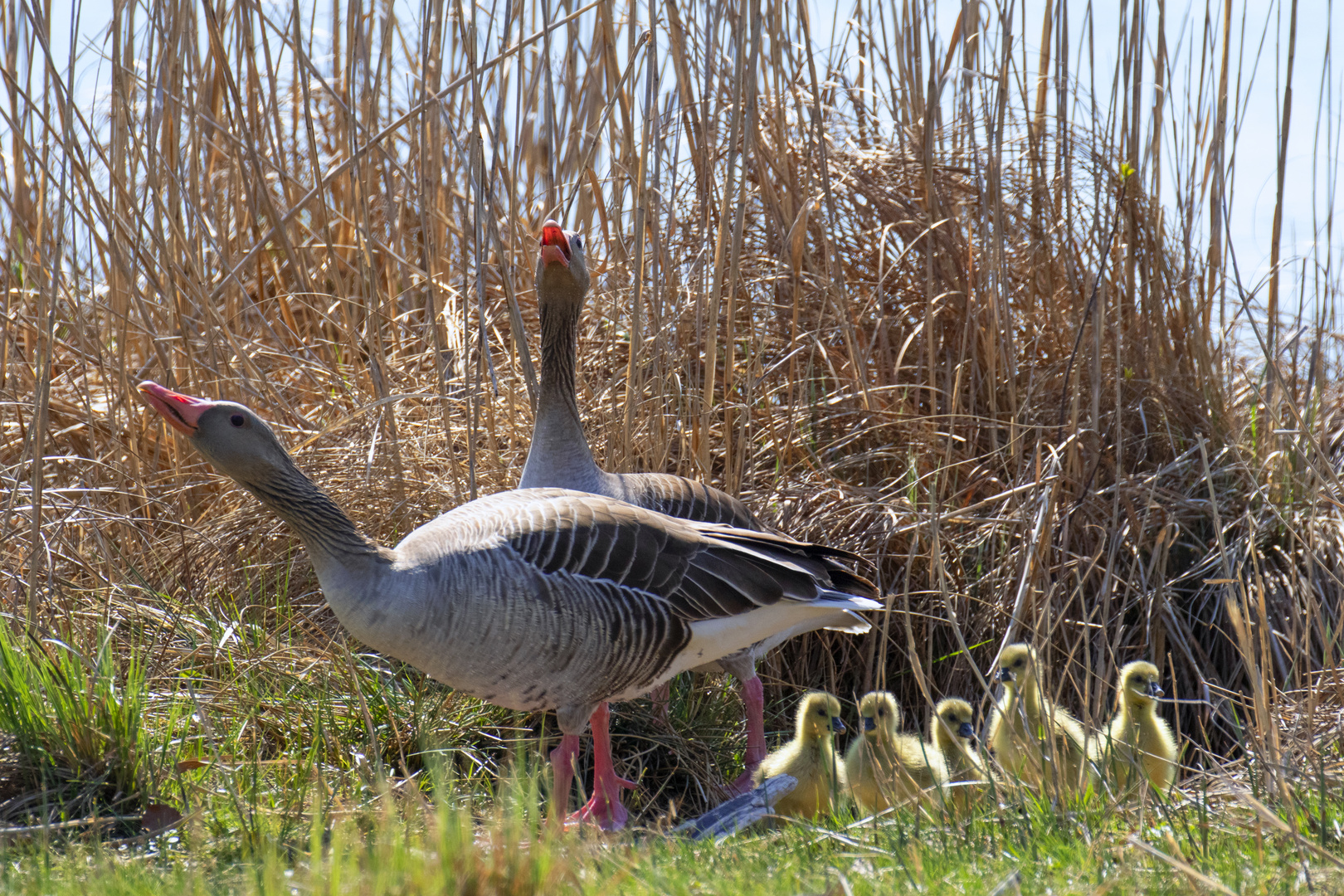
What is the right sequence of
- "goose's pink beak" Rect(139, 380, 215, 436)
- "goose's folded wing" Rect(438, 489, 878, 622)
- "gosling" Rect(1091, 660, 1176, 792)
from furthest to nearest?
"gosling" Rect(1091, 660, 1176, 792) → "goose's folded wing" Rect(438, 489, 878, 622) → "goose's pink beak" Rect(139, 380, 215, 436)

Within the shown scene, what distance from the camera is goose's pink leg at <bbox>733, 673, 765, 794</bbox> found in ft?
13.4

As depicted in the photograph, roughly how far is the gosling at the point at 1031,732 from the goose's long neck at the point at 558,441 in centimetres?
161

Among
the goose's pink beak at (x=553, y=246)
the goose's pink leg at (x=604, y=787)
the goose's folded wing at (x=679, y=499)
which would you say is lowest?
the goose's pink leg at (x=604, y=787)

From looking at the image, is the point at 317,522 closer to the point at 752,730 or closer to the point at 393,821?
the point at 393,821

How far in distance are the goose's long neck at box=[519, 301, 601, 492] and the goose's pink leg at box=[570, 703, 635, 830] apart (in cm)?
93

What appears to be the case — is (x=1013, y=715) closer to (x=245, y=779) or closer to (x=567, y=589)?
(x=567, y=589)

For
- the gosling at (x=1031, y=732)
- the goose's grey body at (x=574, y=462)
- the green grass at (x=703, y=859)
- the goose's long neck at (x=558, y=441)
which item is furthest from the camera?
the goose's long neck at (x=558, y=441)

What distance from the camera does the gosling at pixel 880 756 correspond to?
339cm

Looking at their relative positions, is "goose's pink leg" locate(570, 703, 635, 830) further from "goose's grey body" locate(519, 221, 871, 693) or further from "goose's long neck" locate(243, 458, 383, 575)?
"goose's long neck" locate(243, 458, 383, 575)

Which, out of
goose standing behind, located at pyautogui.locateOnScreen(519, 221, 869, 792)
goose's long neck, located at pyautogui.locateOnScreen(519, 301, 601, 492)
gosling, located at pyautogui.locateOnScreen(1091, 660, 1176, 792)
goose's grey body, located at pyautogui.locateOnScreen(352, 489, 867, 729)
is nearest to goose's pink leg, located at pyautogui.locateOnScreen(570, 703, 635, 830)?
goose's grey body, located at pyautogui.locateOnScreen(352, 489, 867, 729)

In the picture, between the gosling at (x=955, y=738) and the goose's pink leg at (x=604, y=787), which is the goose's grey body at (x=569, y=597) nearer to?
the goose's pink leg at (x=604, y=787)

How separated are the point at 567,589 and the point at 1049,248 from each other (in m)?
3.20

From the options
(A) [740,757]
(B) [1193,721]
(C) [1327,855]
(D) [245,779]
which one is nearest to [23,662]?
(D) [245,779]

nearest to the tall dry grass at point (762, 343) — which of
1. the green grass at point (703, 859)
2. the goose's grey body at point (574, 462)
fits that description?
the goose's grey body at point (574, 462)
